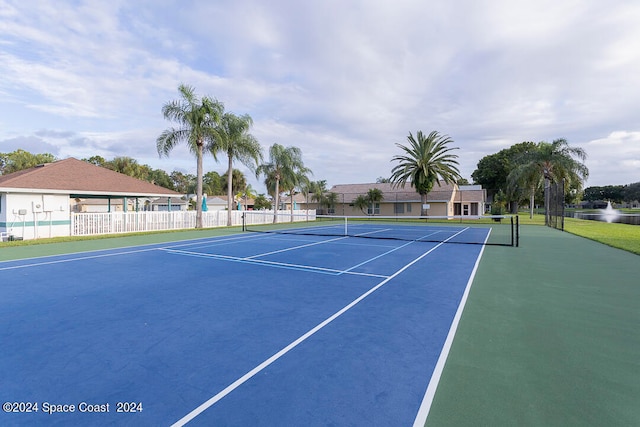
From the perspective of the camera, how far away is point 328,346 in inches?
169

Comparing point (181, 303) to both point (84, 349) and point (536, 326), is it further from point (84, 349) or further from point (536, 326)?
point (536, 326)

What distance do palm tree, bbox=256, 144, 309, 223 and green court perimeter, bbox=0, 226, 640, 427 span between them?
3025cm

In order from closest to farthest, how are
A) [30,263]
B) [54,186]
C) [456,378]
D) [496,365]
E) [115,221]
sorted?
[456,378], [496,365], [30,263], [54,186], [115,221]

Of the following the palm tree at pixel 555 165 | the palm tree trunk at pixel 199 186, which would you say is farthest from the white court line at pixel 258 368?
the palm tree at pixel 555 165

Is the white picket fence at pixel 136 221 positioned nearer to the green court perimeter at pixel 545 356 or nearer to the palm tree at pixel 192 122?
the palm tree at pixel 192 122

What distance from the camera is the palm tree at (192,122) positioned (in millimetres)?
25156

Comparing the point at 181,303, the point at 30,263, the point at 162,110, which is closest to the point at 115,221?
the point at 162,110

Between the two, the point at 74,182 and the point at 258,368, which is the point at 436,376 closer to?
the point at 258,368

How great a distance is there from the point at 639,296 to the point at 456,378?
589 centimetres

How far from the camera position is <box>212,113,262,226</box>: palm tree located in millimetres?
28250

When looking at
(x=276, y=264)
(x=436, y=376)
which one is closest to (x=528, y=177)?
(x=276, y=264)

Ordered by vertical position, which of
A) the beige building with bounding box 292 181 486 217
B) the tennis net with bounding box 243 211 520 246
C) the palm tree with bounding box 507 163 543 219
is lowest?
the tennis net with bounding box 243 211 520 246

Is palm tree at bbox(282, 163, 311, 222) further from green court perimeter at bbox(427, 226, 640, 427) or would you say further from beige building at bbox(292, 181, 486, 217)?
green court perimeter at bbox(427, 226, 640, 427)

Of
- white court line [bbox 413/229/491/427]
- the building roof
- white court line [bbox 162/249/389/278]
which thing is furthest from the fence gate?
the building roof
